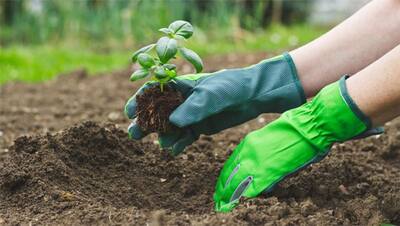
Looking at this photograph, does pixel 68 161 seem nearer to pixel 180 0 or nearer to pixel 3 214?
pixel 3 214

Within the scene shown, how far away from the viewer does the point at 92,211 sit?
81.6 inches

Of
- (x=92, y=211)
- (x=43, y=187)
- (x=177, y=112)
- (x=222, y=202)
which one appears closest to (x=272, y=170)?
(x=222, y=202)

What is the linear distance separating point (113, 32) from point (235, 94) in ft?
14.1

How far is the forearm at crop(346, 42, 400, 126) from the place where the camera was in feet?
6.62

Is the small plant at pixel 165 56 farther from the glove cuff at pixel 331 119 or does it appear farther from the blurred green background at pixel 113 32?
the blurred green background at pixel 113 32

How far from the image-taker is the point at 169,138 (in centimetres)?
235

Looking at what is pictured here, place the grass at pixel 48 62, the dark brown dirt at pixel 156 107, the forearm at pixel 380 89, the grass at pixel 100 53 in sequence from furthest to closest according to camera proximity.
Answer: the grass at pixel 100 53 → the grass at pixel 48 62 → the dark brown dirt at pixel 156 107 → the forearm at pixel 380 89

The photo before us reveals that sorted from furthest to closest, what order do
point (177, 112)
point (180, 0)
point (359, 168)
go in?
point (180, 0) < point (359, 168) < point (177, 112)

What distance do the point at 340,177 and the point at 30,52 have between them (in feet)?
14.1

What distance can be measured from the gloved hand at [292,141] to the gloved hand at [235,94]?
0.13 meters

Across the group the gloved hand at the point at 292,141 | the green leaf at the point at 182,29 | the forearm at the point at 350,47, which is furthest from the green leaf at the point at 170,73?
the forearm at the point at 350,47

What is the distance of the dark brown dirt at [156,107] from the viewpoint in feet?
7.44

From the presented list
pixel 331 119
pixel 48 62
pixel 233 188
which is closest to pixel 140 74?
pixel 233 188

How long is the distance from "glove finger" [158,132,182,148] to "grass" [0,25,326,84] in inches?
116
